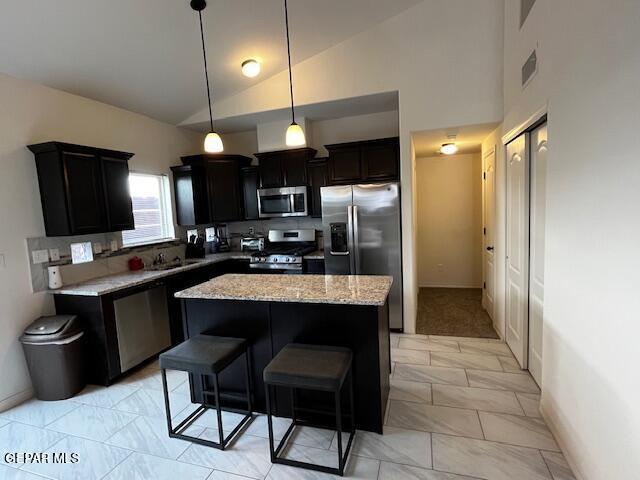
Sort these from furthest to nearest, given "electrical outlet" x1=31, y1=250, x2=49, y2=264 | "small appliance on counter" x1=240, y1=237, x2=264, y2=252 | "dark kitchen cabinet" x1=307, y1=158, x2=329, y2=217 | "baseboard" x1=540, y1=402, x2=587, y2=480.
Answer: "small appliance on counter" x1=240, y1=237, x2=264, y2=252 → "dark kitchen cabinet" x1=307, y1=158, x2=329, y2=217 → "electrical outlet" x1=31, y1=250, x2=49, y2=264 → "baseboard" x1=540, y1=402, x2=587, y2=480

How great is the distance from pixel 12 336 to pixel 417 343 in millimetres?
3796

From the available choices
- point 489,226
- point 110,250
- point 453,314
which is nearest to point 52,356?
point 110,250

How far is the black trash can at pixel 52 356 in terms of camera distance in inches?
109

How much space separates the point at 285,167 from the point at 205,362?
3130mm

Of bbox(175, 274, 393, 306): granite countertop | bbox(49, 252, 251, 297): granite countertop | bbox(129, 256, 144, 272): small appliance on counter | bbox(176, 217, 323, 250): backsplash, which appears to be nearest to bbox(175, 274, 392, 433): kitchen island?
bbox(175, 274, 393, 306): granite countertop

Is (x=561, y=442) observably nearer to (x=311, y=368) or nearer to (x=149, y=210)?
(x=311, y=368)

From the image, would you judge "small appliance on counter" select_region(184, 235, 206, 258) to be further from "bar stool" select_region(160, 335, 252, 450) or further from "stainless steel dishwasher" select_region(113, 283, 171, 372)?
"bar stool" select_region(160, 335, 252, 450)

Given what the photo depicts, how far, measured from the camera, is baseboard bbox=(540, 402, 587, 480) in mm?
1795

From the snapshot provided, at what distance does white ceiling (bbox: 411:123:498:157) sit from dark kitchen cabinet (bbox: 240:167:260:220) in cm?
229

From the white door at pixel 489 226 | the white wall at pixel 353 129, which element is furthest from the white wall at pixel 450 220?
the white wall at pixel 353 129

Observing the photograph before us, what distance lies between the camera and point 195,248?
4.65m

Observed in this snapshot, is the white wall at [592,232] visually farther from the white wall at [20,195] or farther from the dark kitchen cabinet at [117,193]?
the white wall at [20,195]

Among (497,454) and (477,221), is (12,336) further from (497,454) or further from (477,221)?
(477,221)

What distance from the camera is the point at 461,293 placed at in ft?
17.8
